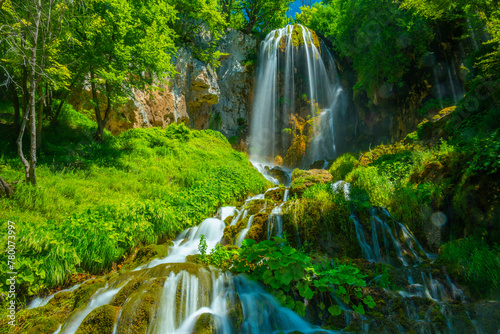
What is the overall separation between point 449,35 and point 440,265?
14.2 metres

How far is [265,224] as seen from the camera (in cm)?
635

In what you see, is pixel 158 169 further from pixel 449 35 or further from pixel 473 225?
pixel 449 35

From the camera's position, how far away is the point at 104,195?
698 cm

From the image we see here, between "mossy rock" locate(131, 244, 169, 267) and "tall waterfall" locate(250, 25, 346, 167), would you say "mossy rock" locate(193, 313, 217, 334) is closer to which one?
"mossy rock" locate(131, 244, 169, 267)

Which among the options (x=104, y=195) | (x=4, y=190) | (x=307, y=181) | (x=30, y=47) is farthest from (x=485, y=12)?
(x=4, y=190)

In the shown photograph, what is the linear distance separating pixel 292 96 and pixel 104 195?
667 inches

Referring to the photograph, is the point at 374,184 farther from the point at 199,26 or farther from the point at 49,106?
the point at 199,26

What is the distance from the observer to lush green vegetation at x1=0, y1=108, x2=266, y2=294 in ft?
15.1

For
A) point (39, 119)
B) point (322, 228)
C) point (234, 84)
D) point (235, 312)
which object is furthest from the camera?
point (234, 84)

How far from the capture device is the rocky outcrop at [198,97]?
12.2m

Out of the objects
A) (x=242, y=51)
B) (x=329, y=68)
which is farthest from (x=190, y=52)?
(x=329, y=68)

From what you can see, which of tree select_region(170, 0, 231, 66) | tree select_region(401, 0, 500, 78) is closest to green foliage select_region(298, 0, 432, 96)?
tree select_region(401, 0, 500, 78)

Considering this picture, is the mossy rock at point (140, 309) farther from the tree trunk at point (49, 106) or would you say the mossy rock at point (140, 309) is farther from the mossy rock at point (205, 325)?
the tree trunk at point (49, 106)

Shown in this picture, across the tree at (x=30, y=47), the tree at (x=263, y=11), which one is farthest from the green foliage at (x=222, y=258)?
the tree at (x=263, y=11)
